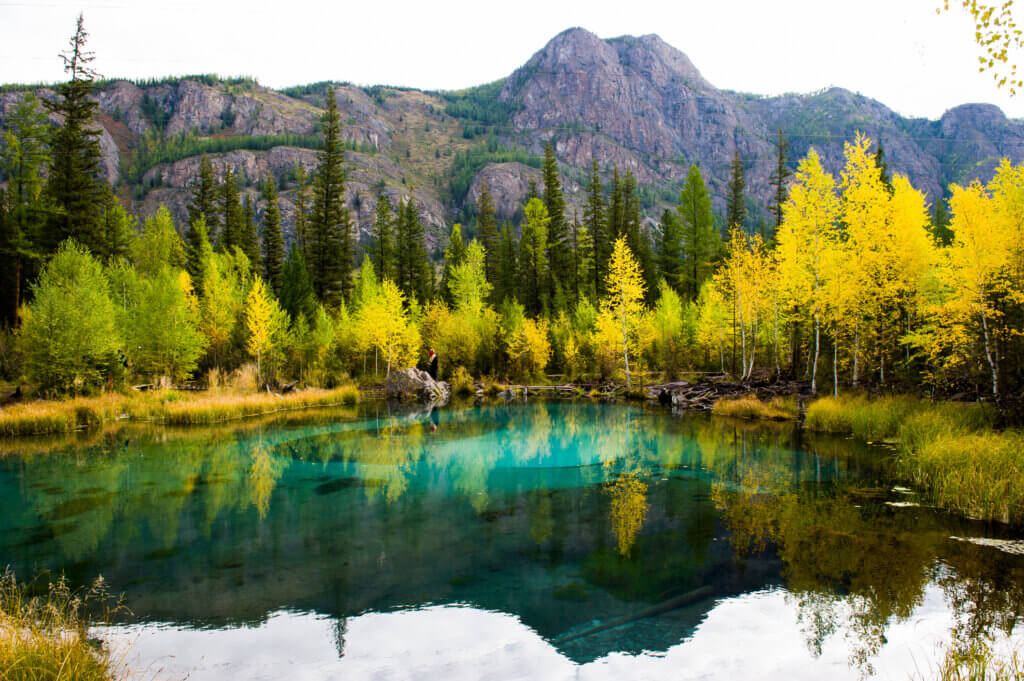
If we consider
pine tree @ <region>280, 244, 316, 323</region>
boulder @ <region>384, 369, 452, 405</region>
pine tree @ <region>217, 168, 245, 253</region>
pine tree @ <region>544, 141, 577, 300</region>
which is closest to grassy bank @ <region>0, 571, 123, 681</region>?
boulder @ <region>384, 369, 452, 405</region>

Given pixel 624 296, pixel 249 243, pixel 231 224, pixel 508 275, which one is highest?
pixel 231 224

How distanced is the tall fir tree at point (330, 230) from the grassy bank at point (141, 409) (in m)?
21.4

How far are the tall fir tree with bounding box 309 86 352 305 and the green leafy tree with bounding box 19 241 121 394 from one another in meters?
23.4

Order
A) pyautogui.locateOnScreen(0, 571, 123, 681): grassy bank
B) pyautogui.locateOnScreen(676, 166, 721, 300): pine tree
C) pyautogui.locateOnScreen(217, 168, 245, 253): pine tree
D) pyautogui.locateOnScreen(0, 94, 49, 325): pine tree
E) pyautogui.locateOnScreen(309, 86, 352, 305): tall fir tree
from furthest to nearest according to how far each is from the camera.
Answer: pyautogui.locateOnScreen(217, 168, 245, 253): pine tree < pyautogui.locateOnScreen(309, 86, 352, 305): tall fir tree < pyautogui.locateOnScreen(676, 166, 721, 300): pine tree < pyautogui.locateOnScreen(0, 94, 49, 325): pine tree < pyautogui.locateOnScreen(0, 571, 123, 681): grassy bank

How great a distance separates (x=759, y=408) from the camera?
864 inches

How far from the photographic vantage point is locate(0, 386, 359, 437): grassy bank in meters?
19.1

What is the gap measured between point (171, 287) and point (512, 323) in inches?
795

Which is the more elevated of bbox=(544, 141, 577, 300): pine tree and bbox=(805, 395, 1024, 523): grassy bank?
bbox=(544, 141, 577, 300): pine tree

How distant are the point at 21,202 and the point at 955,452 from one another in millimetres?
48867

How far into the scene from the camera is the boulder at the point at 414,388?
32.4 metres

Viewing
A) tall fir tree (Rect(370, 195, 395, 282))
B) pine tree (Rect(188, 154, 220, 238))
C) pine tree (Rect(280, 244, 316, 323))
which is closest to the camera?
pine tree (Rect(280, 244, 316, 323))

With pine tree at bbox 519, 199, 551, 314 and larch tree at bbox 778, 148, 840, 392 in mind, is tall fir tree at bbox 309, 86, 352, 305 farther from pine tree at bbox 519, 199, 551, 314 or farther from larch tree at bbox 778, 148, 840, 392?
larch tree at bbox 778, 148, 840, 392

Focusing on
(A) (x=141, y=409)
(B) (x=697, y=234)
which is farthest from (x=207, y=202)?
(B) (x=697, y=234)

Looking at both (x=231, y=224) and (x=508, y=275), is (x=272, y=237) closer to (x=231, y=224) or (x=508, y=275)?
(x=231, y=224)
